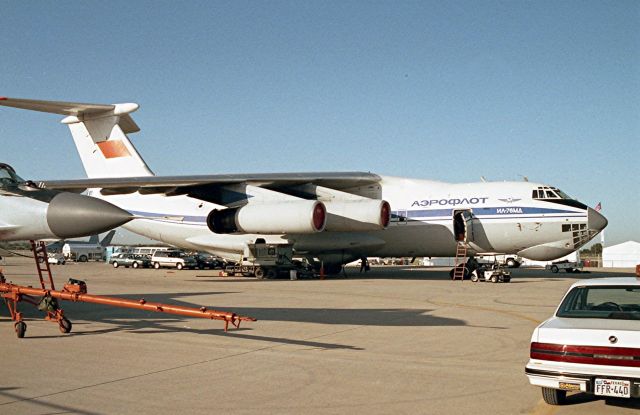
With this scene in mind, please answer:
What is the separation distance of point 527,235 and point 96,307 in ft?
46.6

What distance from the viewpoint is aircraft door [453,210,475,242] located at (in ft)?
71.3

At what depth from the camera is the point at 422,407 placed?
5.38 m

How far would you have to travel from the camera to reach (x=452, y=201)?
22375mm

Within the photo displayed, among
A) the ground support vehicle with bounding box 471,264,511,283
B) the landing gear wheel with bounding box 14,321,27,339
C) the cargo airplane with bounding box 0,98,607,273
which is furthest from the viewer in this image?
the ground support vehicle with bounding box 471,264,511,283

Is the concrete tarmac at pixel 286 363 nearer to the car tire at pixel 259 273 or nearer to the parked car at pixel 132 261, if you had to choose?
the car tire at pixel 259 273

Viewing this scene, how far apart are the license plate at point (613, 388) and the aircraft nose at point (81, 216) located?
20.1ft

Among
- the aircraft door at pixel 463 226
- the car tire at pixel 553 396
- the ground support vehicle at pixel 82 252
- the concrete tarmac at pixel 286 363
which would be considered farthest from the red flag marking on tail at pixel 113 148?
the ground support vehicle at pixel 82 252

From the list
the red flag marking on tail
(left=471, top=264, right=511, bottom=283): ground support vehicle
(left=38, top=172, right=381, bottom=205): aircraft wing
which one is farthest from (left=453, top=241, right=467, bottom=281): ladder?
the red flag marking on tail

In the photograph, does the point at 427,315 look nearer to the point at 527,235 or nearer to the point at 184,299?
the point at 184,299

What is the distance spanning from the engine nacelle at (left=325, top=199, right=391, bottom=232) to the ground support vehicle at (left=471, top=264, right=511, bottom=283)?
13.2 ft

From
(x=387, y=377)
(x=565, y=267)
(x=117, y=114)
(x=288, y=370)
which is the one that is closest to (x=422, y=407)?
(x=387, y=377)

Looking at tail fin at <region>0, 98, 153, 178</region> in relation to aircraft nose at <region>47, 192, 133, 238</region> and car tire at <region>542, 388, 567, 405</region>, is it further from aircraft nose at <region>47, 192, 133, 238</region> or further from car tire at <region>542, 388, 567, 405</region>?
car tire at <region>542, 388, 567, 405</region>

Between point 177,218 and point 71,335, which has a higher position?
point 177,218

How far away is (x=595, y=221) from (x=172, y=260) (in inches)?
1132
